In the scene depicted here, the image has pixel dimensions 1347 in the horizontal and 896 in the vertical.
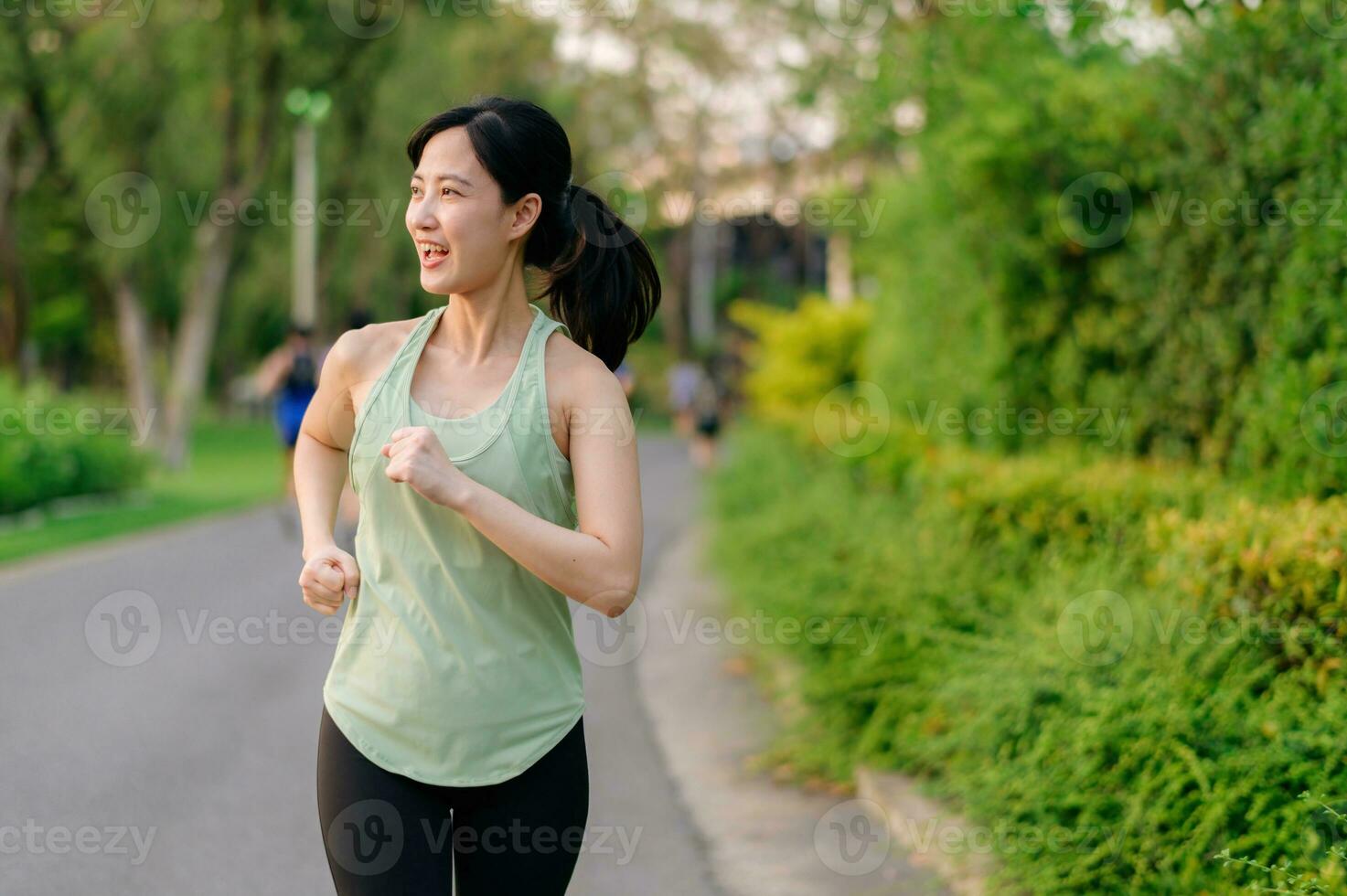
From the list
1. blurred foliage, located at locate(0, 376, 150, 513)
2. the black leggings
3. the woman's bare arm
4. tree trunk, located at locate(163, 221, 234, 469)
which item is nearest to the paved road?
the black leggings

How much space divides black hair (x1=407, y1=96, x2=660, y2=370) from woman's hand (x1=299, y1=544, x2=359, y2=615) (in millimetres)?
600

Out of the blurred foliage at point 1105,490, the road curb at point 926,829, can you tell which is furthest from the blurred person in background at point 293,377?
the road curb at point 926,829

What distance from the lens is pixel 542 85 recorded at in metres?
37.0

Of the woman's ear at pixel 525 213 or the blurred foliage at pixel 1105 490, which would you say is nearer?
the woman's ear at pixel 525 213

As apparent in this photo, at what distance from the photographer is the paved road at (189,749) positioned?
4867 mm

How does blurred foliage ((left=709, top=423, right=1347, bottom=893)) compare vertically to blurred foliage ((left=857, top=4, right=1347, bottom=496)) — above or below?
below

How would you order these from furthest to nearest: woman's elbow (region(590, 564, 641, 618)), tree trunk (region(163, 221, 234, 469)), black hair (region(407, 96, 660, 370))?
1. tree trunk (region(163, 221, 234, 469))
2. black hair (region(407, 96, 660, 370))
3. woman's elbow (region(590, 564, 641, 618))

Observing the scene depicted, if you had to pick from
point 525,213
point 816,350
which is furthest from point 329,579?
point 816,350

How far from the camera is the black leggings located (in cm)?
235

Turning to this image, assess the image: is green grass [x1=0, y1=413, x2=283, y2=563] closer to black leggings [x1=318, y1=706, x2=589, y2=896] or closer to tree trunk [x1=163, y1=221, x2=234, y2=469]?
tree trunk [x1=163, y1=221, x2=234, y2=469]

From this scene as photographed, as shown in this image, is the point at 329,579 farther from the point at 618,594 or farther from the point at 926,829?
the point at 926,829

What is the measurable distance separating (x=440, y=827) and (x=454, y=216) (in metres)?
1.02

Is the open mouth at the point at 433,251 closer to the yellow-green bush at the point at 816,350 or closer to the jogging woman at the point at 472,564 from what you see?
the jogging woman at the point at 472,564

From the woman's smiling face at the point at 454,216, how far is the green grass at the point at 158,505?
10.9 m
